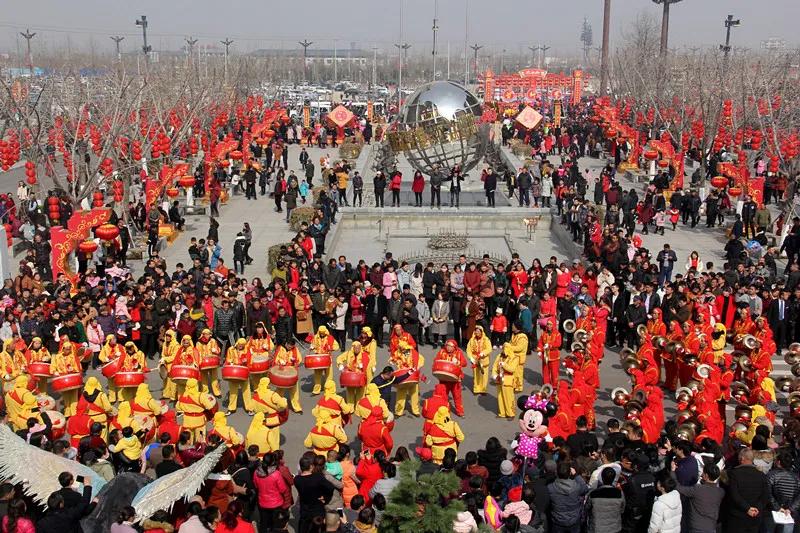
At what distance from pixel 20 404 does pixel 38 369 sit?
0.95 meters

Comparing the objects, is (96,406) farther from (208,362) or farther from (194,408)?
(208,362)

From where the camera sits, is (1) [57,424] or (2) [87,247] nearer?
(1) [57,424]

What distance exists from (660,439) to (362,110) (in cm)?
5158

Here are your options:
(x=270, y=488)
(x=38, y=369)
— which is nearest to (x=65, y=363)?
(x=38, y=369)

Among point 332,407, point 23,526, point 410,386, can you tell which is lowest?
point 410,386

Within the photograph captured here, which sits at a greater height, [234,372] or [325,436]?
[325,436]

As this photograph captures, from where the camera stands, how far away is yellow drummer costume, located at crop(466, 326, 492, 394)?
1226 cm

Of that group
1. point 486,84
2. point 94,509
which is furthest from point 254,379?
point 486,84

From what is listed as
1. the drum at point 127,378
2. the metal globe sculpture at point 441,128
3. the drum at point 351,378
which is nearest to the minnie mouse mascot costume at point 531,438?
the drum at point 351,378

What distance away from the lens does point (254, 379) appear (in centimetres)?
1255

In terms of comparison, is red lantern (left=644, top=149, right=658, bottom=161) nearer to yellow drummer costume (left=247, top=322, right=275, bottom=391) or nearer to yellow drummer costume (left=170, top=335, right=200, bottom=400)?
yellow drummer costume (left=247, top=322, right=275, bottom=391)

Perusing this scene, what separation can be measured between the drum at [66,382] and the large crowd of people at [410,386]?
0.09 feet

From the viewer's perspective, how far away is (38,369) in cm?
1171

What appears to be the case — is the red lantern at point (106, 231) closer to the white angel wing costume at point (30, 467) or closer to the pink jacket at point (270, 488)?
the white angel wing costume at point (30, 467)
